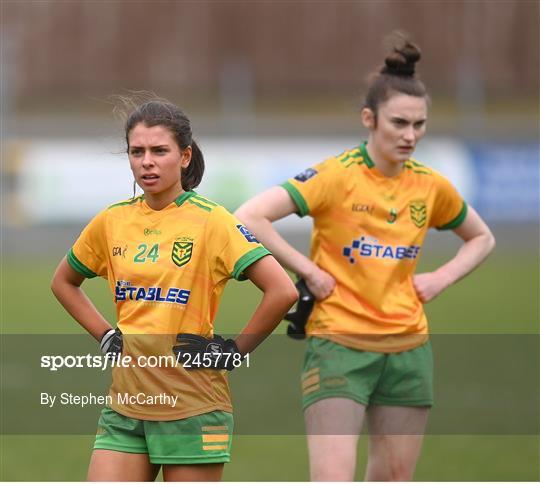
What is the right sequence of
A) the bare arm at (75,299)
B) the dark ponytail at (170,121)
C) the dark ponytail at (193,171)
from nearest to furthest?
the dark ponytail at (170,121) < the dark ponytail at (193,171) < the bare arm at (75,299)

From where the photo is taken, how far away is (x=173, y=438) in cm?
442

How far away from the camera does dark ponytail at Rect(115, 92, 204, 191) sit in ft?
15.0

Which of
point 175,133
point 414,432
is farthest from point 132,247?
point 414,432

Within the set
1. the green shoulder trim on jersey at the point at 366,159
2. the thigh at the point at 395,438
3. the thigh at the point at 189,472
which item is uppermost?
the green shoulder trim on jersey at the point at 366,159

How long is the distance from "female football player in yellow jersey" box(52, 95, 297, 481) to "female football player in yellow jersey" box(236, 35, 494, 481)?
101 centimetres

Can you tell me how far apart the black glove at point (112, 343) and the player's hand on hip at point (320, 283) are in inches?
48.8

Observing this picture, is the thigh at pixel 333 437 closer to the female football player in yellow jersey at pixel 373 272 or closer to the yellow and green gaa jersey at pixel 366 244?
the female football player in yellow jersey at pixel 373 272

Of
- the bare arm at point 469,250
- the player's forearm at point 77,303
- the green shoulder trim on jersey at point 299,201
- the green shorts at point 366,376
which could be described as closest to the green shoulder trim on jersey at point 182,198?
the player's forearm at point 77,303

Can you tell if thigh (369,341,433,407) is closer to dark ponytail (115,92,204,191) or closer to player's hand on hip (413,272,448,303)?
player's hand on hip (413,272,448,303)

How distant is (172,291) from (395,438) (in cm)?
158

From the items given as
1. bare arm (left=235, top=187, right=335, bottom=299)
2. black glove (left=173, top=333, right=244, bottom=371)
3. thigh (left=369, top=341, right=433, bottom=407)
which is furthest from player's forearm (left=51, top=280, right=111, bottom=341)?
thigh (left=369, top=341, right=433, bottom=407)

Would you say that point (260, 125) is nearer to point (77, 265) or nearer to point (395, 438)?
point (395, 438)

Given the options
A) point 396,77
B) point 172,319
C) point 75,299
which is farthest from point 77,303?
point 396,77

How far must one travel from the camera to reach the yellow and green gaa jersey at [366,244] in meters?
5.57
